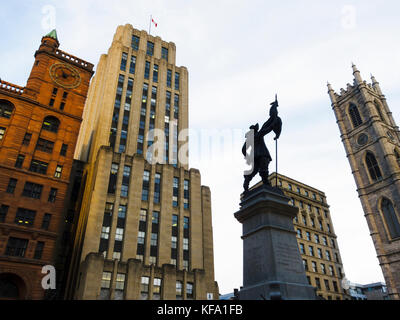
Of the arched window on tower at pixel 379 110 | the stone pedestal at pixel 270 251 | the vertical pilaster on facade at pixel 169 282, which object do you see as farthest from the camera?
the arched window on tower at pixel 379 110

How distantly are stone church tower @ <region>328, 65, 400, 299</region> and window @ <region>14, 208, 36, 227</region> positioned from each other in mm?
64858

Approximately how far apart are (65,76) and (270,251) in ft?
172

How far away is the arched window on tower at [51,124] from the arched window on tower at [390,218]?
2703 inches

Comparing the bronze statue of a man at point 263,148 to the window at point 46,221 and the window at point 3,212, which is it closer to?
the window at point 46,221

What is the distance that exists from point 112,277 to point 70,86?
33462mm

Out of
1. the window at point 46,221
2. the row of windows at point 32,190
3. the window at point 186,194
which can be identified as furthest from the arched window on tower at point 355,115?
the window at point 46,221

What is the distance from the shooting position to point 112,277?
41656mm

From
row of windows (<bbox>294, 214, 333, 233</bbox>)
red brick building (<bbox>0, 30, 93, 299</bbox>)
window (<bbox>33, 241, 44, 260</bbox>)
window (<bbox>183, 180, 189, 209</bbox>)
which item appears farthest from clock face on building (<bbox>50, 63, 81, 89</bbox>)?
row of windows (<bbox>294, 214, 333, 233</bbox>)

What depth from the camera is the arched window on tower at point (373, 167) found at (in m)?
68.1

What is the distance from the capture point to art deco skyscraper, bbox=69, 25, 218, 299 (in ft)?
143

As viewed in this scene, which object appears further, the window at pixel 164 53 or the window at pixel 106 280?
the window at pixel 164 53

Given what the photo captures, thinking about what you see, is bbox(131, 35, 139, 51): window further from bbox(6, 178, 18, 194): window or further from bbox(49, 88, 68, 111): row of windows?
bbox(6, 178, 18, 194): window

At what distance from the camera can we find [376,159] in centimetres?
6900
